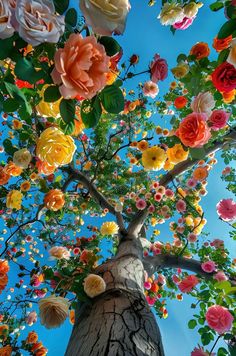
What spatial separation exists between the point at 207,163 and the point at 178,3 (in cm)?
334

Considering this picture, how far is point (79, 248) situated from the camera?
3.64 meters

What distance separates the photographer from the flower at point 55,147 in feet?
3.72

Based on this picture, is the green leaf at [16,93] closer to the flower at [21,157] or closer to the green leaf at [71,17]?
the green leaf at [71,17]

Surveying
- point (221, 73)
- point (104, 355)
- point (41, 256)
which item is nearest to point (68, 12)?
point (221, 73)

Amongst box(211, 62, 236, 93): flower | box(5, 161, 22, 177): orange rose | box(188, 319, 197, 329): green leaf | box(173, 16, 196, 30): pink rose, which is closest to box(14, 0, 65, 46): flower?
box(211, 62, 236, 93): flower

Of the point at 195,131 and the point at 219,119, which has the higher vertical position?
the point at 219,119

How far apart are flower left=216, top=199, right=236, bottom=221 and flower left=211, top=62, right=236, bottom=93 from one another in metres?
1.96

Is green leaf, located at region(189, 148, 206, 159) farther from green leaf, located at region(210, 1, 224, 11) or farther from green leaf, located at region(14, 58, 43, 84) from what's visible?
green leaf, located at region(14, 58, 43, 84)

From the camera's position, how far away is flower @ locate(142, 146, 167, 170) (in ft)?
8.96

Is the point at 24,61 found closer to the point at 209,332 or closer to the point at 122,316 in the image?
the point at 122,316

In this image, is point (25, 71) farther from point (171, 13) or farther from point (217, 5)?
point (171, 13)

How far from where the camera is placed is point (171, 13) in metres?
1.58

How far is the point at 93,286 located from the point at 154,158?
1563 mm

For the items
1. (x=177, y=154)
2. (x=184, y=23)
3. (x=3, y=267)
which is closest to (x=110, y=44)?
(x=184, y=23)
